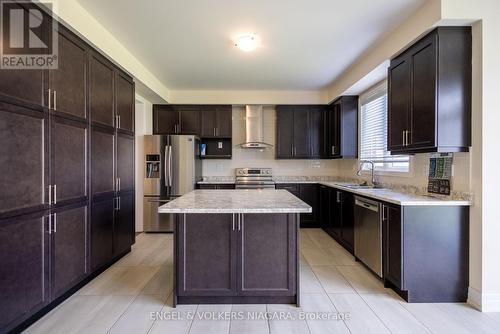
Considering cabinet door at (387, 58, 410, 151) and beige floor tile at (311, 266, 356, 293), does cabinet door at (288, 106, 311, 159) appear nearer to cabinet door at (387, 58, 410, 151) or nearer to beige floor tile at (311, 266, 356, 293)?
cabinet door at (387, 58, 410, 151)

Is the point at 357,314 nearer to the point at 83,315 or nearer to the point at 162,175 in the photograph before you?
the point at 83,315

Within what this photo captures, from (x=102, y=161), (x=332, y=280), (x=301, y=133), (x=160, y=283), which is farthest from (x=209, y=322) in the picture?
(x=301, y=133)

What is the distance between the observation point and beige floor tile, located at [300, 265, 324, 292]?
262 centimetres

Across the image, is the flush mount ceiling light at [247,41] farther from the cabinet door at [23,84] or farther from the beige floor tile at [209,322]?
the beige floor tile at [209,322]

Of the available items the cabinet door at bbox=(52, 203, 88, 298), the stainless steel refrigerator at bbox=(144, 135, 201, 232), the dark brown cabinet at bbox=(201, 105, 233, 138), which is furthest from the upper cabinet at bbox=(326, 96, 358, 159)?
the cabinet door at bbox=(52, 203, 88, 298)

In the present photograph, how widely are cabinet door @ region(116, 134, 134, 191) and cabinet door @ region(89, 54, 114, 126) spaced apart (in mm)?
328

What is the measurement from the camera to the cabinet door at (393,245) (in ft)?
7.87

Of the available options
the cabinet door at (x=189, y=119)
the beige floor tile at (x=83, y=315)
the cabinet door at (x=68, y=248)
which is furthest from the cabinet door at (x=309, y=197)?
the cabinet door at (x=68, y=248)

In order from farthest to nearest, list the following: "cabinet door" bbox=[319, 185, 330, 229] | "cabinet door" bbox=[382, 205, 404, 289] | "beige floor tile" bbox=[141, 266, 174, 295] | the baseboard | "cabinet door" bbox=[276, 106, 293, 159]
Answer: "cabinet door" bbox=[276, 106, 293, 159]
"cabinet door" bbox=[319, 185, 330, 229]
"beige floor tile" bbox=[141, 266, 174, 295]
"cabinet door" bbox=[382, 205, 404, 289]
the baseboard

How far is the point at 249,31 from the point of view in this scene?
113 inches

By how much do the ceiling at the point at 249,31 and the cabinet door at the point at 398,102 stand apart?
449 millimetres

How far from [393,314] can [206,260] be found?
5.33ft

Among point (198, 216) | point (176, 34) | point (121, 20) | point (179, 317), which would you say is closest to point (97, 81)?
point (121, 20)

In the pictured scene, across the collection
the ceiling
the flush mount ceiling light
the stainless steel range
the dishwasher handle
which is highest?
the ceiling
